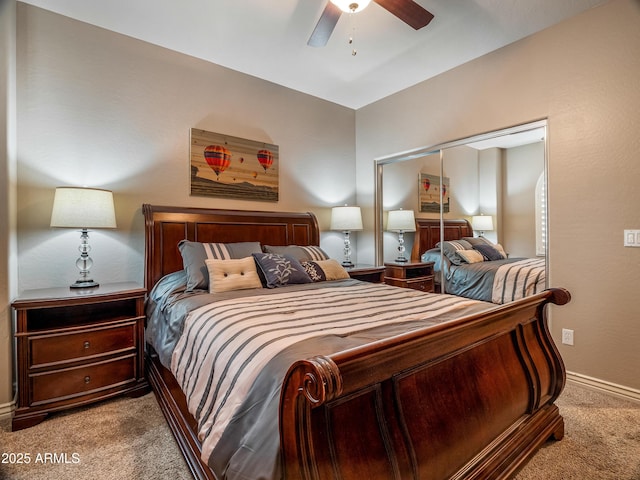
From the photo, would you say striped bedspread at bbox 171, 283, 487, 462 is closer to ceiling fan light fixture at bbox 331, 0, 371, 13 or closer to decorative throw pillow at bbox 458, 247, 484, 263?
decorative throw pillow at bbox 458, 247, 484, 263

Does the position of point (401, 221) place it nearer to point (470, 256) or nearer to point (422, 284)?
point (422, 284)

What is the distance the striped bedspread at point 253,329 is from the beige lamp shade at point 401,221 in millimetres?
1758

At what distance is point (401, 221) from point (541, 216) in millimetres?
1470

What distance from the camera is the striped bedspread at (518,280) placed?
2766 mm

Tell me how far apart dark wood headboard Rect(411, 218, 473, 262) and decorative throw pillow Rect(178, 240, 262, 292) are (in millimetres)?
1856

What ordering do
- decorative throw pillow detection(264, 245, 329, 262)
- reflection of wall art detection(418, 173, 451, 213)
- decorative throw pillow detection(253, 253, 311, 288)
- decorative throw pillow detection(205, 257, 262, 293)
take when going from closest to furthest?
decorative throw pillow detection(205, 257, 262, 293) < decorative throw pillow detection(253, 253, 311, 288) < decorative throw pillow detection(264, 245, 329, 262) < reflection of wall art detection(418, 173, 451, 213)

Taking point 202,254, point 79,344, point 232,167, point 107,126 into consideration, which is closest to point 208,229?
point 202,254

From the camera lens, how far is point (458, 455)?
1.22 m

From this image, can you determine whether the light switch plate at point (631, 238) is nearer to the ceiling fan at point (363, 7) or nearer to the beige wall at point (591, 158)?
the beige wall at point (591, 158)

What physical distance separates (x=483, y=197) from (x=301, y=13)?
232 cm

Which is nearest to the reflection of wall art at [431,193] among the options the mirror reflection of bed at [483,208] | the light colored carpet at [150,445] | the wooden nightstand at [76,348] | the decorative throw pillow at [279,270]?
the mirror reflection of bed at [483,208]

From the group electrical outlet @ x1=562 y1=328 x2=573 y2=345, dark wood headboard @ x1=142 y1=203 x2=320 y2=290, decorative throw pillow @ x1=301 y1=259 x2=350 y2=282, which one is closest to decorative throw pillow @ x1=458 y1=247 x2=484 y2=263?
electrical outlet @ x1=562 y1=328 x2=573 y2=345

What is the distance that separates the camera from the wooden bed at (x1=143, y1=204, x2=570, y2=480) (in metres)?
0.85

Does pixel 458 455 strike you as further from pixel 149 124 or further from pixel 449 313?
pixel 149 124
